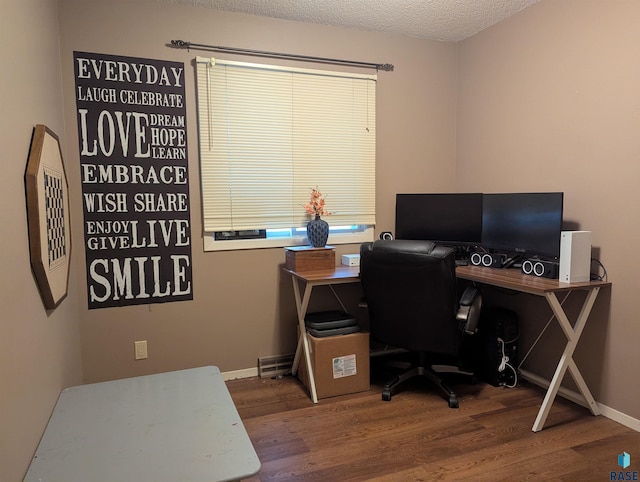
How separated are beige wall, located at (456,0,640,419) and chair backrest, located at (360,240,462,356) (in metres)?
0.87

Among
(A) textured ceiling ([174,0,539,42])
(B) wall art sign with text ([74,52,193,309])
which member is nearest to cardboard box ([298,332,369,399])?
(B) wall art sign with text ([74,52,193,309])

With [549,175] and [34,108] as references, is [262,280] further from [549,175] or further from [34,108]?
[549,175]

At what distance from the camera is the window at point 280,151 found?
9.80ft

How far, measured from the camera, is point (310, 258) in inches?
119

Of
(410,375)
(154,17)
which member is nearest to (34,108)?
(154,17)

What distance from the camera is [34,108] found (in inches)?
70.0

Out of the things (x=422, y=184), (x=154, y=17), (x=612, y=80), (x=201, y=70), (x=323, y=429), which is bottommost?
(x=323, y=429)

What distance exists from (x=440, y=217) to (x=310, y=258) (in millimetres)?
1015

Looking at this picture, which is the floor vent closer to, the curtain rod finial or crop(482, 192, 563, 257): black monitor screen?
crop(482, 192, 563, 257): black monitor screen

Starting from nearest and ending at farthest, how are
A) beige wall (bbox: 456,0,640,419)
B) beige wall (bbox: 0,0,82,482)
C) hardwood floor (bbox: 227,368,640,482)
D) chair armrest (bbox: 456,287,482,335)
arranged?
beige wall (bbox: 0,0,82,482) < hardwood floor (bbox: 227,368,640,482) < beige wall (bbox: 456,0,640,419) < chair armrest (bbox: 456,287,482,335)

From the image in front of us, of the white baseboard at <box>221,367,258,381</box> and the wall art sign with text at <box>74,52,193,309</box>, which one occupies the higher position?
the wall art sign with text at <box>74,52,193,309</box>

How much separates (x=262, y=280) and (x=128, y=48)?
1727 mm

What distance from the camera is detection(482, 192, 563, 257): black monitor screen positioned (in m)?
2.59

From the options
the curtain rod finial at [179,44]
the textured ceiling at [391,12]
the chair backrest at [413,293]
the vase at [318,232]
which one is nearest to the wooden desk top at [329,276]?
the chair backrest at [413,293]
